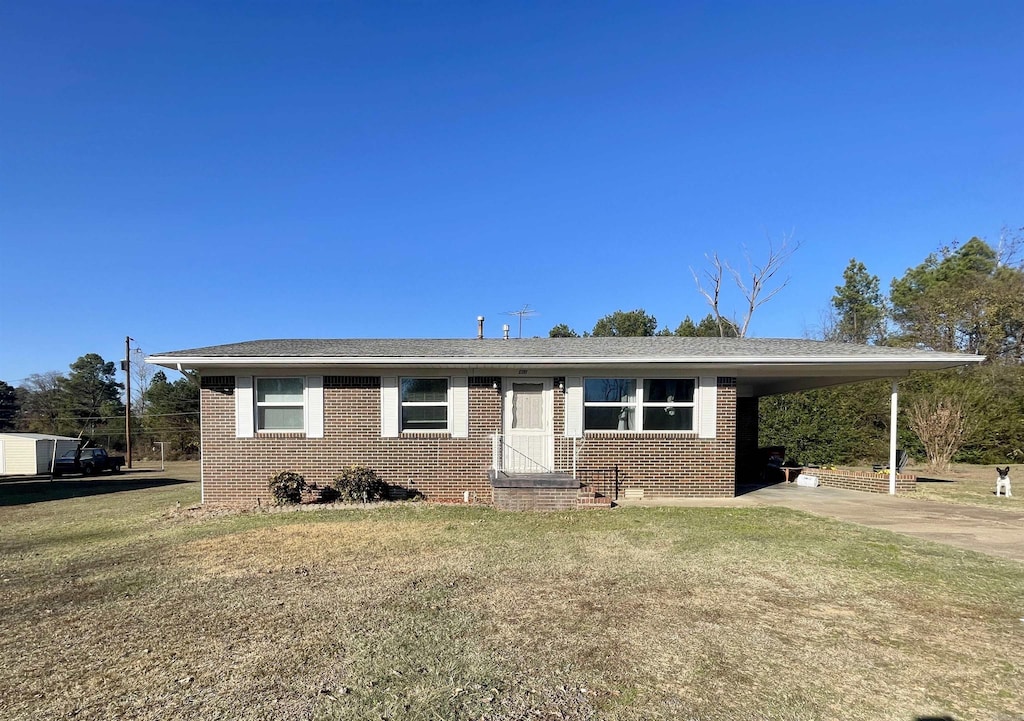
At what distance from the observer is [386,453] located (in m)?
10.3

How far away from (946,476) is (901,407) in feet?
9.48

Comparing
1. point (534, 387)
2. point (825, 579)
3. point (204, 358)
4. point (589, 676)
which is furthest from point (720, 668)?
point (204, 358)

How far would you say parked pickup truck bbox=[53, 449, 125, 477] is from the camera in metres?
23.8

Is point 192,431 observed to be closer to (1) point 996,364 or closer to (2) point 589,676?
(2) point 589,676

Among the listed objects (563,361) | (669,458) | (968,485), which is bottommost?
(968,485)

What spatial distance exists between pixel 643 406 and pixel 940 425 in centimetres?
1078

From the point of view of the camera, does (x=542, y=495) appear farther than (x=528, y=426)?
No

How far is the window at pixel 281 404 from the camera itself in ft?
34.1

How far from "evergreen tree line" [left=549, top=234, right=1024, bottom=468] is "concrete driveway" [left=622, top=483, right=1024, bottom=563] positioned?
6.10m

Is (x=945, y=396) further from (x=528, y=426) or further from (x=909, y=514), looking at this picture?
(x=528, y=426)

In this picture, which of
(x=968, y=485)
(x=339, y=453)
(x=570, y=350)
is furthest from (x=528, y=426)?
(x=968, y=485)

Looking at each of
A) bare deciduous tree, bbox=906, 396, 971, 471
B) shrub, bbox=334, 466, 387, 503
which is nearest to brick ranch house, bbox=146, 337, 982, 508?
shrub, bbox=334, 466, 387, 503

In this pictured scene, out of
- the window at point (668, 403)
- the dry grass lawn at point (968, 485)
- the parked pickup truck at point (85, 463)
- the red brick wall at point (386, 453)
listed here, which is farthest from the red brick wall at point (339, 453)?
the parked pickup truck at point (85, 463)

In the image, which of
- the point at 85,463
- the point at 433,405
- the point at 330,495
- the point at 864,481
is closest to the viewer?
the point at 330,495
